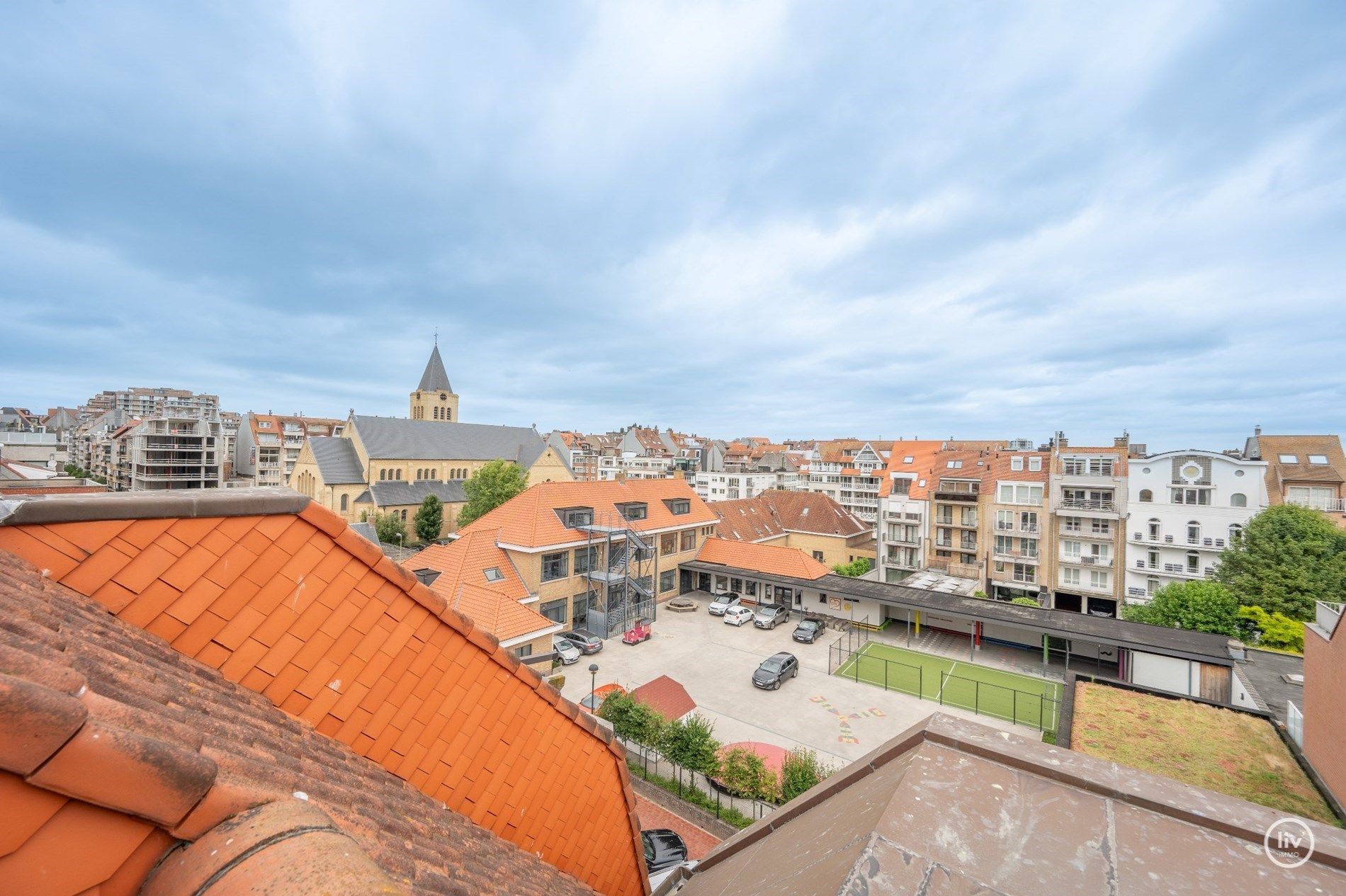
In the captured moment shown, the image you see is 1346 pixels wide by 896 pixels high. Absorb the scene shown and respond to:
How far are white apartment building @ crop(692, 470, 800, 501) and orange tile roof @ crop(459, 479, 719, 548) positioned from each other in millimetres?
28399

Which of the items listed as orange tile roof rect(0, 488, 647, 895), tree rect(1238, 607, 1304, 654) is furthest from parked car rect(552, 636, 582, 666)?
tree rect(1238, 607, 1304, 654)

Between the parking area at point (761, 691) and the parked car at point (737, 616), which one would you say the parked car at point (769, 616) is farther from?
the parking area at point (761, 691)

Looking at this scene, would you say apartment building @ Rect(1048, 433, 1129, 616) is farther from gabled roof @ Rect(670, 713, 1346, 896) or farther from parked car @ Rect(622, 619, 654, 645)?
gabled roof @ Rect(670, 713, 1346, 896)

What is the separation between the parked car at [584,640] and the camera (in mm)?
26750

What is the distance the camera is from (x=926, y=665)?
27422 millimetres

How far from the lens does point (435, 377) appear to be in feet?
273

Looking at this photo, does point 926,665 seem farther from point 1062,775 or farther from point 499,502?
point 499,502

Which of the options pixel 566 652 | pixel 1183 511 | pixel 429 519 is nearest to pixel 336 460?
pixel 429 519

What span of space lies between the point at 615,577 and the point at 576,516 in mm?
4148

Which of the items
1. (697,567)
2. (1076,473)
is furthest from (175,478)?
(1076,473)

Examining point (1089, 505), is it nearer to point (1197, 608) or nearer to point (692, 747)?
point (1197, 608)

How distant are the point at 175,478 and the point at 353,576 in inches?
3273

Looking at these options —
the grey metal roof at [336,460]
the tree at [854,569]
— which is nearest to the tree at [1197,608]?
the tree at [854,569]

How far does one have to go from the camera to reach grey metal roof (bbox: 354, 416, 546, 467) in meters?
60.8
